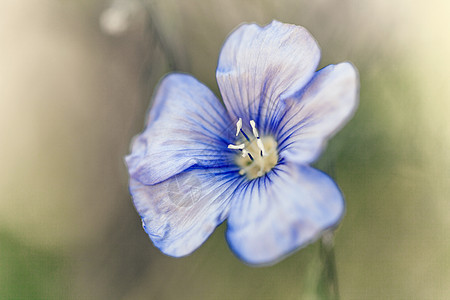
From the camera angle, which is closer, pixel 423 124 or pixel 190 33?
pixel 423 124

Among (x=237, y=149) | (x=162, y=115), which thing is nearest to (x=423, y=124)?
(x=237, y=149)

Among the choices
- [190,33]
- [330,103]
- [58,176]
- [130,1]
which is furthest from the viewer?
[58,176]

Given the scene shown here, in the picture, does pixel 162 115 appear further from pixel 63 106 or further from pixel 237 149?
pixel 63 106

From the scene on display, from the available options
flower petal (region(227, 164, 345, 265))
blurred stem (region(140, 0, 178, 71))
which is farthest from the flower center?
blurred stem (region(140, 0, 178, 71))

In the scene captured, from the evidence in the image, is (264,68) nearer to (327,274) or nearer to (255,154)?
(255,154)

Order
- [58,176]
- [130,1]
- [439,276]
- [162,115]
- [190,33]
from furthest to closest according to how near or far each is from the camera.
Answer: [58,176] < [190,33] < [130,1] < [439,276] < [162,115]

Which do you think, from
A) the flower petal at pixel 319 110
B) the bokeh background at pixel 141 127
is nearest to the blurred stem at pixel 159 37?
the bokeh background at pixel 141 127
